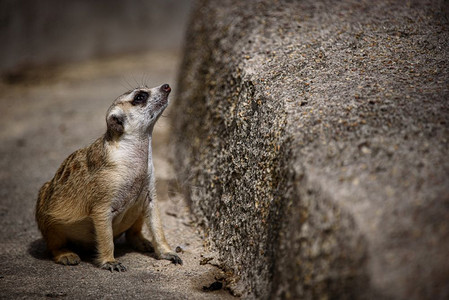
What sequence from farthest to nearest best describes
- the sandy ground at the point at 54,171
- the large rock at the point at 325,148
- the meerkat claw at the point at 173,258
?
the meerkat claw at the point at 173,258
the sandy ground at the point at 54,171
the large rock at the point at 325,148

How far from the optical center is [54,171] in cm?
597

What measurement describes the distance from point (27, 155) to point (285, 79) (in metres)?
4.32

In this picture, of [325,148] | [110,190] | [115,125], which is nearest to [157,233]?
[110,190]

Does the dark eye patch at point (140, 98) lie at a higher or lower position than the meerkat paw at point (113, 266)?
higher

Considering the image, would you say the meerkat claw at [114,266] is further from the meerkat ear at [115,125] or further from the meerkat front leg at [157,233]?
the meerkat ear at [115,125]

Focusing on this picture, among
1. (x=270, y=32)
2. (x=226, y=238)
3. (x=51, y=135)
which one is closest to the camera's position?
(x=226, y=238)

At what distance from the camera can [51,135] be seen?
731cm

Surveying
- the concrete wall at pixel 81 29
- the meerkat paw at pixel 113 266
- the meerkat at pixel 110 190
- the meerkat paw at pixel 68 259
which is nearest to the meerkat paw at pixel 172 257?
the meerkat at pixel 110 190

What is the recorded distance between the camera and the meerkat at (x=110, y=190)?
369cm

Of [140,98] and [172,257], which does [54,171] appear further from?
[172,257]

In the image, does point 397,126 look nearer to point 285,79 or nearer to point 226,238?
point 285,79

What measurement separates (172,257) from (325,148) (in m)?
1.66

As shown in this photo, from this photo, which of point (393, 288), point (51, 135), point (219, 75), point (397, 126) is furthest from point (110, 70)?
point (393, 288)

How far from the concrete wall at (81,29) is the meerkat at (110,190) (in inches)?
287
